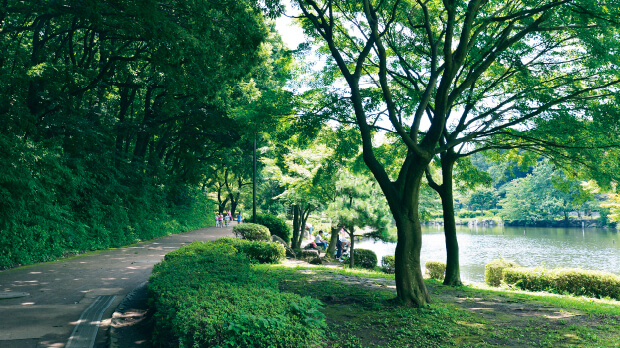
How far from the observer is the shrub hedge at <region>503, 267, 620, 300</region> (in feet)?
40.2

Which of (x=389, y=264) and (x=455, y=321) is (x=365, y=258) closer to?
(x=389, y=264)

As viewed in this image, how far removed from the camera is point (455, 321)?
21.0ft

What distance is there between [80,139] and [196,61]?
7227 mm

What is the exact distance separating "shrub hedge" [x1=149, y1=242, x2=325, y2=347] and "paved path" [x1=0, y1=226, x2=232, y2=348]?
1106mm

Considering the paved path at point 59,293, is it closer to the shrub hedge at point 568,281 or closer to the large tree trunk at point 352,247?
the large tree trunk at point 352,247

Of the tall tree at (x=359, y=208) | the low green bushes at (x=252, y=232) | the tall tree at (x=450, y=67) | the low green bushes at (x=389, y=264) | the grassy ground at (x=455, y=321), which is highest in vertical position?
the tall tree at (x=450, y=67)

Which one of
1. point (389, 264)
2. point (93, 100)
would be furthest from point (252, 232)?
point (93, 100)

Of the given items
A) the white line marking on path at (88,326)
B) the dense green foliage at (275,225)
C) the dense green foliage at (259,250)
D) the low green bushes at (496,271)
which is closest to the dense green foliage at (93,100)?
the dense green foliage at (259,250)

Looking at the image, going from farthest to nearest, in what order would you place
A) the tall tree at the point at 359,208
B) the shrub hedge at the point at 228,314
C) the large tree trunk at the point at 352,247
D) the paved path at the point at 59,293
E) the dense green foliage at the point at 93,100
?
the large tree trunk at the point at 352,247 < the tall tree at the point at 359,208 < the dense green foliage at the point at 93,100 < the paved path at the point at 59,293 < the shrub hedge at the point at 228,314

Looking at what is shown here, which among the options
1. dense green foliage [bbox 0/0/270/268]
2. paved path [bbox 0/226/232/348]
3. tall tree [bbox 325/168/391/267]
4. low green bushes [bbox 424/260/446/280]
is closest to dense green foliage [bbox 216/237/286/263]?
paved path [bbox 0/226/232/348]

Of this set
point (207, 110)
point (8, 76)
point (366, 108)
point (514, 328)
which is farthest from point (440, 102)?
point (207, 110)

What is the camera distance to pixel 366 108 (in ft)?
32.9

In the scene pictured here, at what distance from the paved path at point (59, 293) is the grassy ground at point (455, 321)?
3406mm

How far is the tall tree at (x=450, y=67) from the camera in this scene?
7.52 metres
